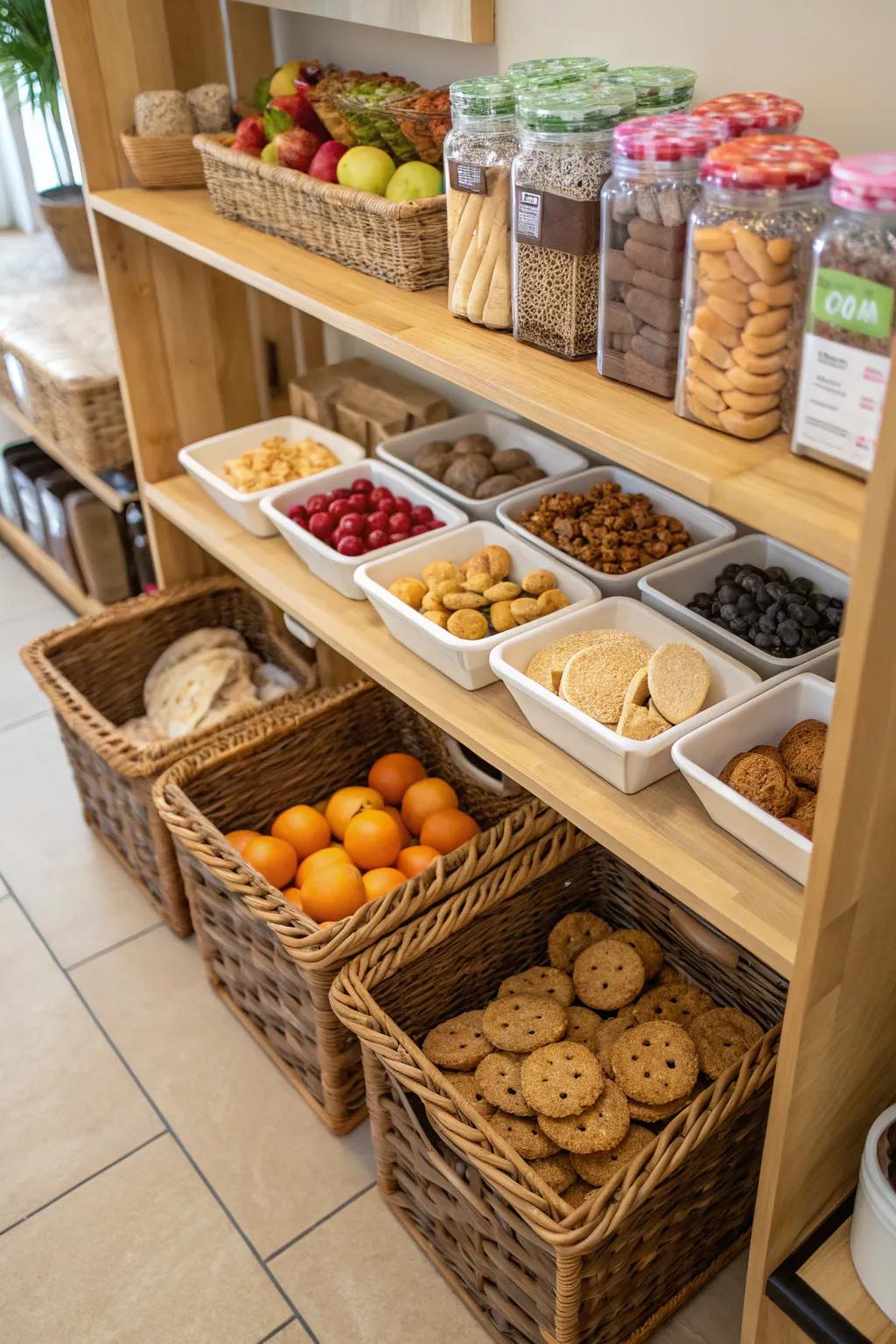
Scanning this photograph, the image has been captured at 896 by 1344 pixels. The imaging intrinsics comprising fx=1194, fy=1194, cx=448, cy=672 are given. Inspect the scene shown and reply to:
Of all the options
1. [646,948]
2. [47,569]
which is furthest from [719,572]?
[47,569]

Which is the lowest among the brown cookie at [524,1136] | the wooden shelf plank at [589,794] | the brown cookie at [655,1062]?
the brown cookie at [524,1136]

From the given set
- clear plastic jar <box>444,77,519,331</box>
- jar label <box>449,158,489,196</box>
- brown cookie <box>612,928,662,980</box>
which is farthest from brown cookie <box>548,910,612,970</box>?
jar label <box>449,158,489,196</box>

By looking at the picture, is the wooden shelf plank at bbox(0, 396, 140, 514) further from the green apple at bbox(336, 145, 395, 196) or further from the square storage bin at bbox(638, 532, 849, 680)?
the square storage bin at bbox(638, 532, 849, 680)

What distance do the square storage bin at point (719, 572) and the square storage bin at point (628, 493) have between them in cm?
2

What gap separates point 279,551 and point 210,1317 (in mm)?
1090

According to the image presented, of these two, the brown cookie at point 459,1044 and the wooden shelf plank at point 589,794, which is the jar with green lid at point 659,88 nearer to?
the wooden shelf plank at point 589,794

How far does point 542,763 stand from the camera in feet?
4.52

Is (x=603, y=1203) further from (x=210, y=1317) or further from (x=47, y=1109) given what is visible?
(x=47, y=1109)

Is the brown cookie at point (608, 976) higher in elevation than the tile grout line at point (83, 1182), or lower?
higher

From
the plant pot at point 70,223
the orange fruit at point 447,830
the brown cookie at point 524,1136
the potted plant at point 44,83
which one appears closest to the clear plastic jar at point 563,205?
the orange fruit at point 447,830

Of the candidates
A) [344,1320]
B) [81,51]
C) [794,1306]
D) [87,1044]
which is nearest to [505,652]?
[794,1306]

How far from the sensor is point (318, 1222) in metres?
1.64

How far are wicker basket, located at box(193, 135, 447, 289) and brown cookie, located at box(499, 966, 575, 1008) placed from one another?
94 cm

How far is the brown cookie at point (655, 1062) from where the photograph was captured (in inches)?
55.6
